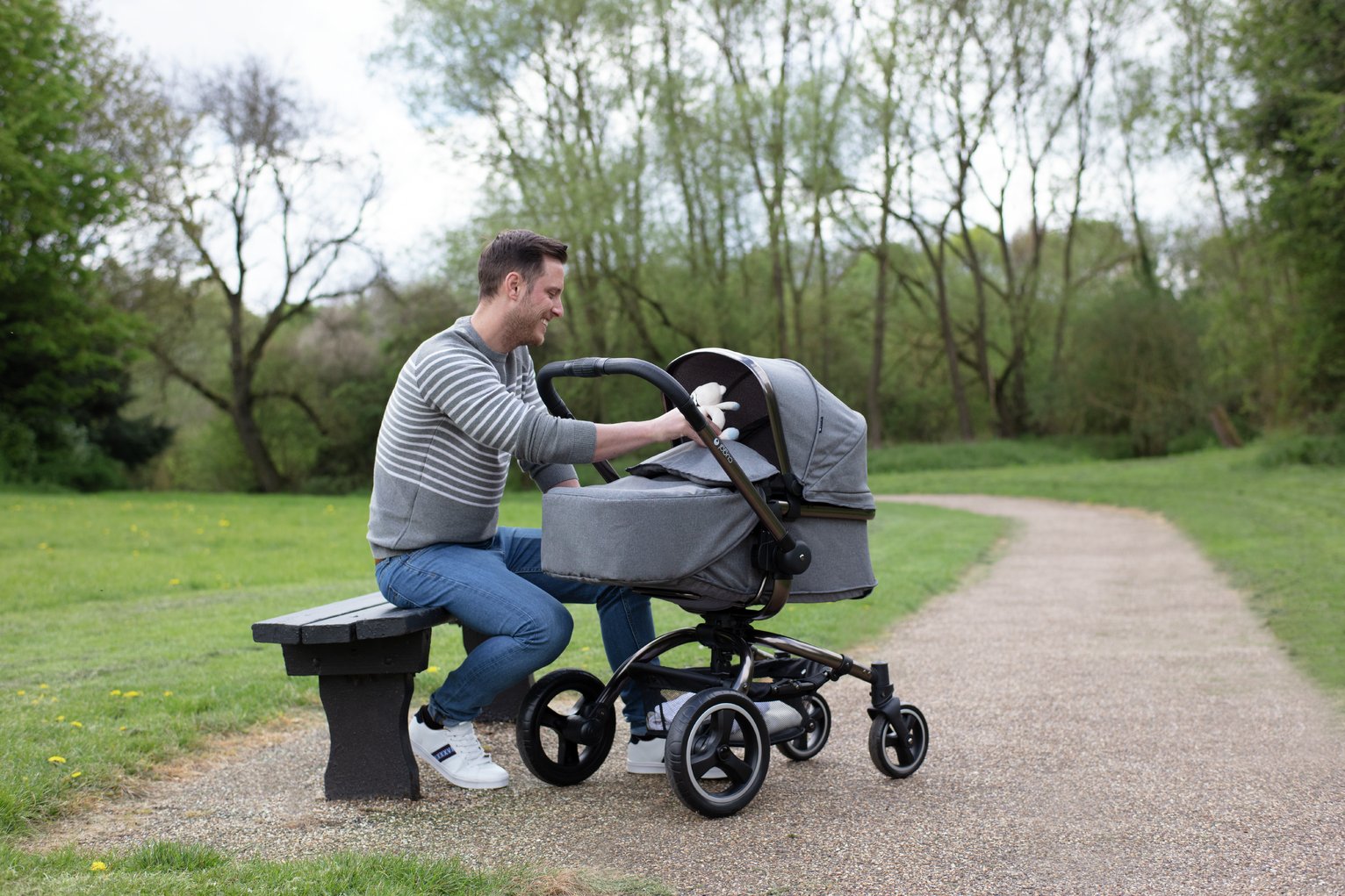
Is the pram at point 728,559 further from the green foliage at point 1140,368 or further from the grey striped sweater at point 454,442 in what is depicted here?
the green foliage at point 1140,368

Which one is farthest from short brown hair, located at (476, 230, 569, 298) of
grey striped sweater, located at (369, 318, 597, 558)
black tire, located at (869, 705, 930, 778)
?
black tire, located at (869, 705, 930, 778)

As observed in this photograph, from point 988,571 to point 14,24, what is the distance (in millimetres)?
20581

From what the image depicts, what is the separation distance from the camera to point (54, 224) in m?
23.3

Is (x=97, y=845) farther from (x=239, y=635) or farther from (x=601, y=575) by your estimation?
(x=239, y=635)

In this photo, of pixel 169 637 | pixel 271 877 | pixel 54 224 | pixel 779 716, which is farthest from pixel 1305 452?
pixel 54 224

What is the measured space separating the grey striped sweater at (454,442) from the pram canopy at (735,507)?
8.2 inches

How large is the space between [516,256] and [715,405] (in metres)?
0.83

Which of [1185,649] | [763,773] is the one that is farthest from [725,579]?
[1185,649]

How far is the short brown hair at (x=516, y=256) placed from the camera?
4.02m

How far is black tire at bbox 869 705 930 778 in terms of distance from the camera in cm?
421

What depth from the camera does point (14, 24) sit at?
72.8 ft

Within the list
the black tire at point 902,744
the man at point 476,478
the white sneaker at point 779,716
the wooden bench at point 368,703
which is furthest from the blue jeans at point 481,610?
the black tire at point 902,744

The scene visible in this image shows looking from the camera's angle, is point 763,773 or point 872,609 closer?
point 763,773

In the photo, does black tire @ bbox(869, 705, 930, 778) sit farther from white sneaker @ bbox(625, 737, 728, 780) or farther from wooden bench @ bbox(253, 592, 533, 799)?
wooden bench @ bbox(253, 592, 533, 799)
